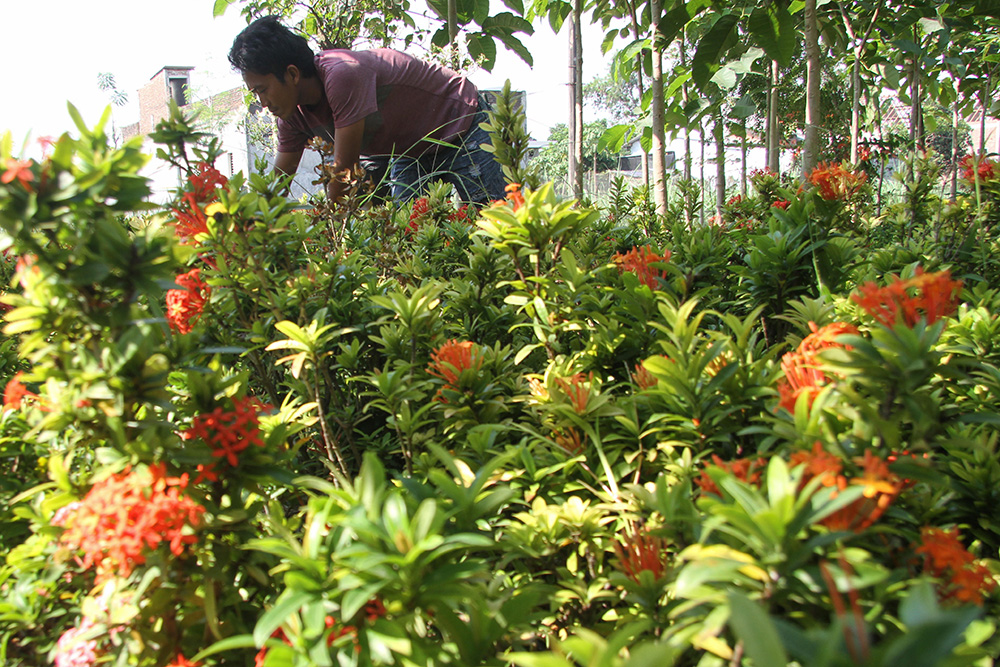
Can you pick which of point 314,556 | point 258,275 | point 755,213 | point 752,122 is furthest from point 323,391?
point 752,122

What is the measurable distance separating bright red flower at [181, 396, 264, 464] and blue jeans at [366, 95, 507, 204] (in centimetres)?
260

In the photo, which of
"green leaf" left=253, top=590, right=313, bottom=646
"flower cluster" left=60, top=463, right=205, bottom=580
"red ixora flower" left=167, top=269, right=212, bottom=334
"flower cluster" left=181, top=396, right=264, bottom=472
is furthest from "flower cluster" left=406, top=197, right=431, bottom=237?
"green leaf" left=253, top=590, right=313, bottom=646

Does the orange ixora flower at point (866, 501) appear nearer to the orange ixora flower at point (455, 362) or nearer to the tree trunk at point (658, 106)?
the orange ixora flower at point (455, 362)

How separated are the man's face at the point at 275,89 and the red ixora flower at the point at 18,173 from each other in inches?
92.2

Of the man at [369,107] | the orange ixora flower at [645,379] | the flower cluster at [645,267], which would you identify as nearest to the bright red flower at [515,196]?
the flower cluster at [645,267]

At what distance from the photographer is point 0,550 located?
0.98 metres

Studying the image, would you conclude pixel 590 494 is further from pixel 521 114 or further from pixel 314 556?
pixel 521 114

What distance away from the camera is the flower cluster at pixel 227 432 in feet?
2.67

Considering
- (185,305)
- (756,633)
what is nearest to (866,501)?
(756,633)

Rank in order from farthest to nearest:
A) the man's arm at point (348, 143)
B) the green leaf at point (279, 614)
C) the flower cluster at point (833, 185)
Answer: the man's arm at point (348, 143)
the flower cluster at point (833, 185)
the green leaf at point (279, 614)

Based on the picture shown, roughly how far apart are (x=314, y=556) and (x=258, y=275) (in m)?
0.80

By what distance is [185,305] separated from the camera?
48.9 inches

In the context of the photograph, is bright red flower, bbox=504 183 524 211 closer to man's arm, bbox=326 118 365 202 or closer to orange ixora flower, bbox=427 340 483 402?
orange ixora flower, bbox=427 340 483 402

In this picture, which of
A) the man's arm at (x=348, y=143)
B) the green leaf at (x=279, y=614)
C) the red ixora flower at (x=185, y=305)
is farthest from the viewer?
the man's arm at (x=348, y=143)
